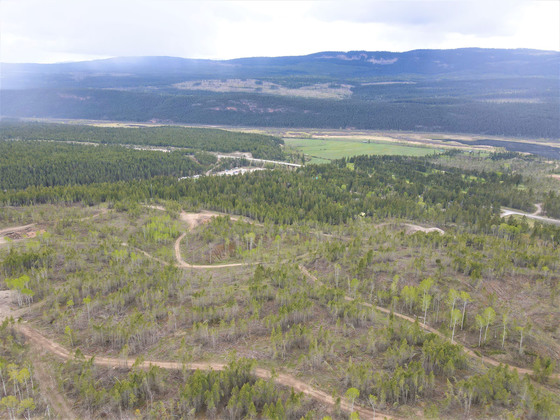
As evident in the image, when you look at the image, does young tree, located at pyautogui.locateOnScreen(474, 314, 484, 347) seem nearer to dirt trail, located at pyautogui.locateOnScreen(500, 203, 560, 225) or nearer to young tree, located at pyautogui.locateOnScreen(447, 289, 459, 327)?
young tree, located at pyautogui.locateOnScreen(447, 289, 459, 327)

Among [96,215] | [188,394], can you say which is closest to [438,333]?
[188,394]

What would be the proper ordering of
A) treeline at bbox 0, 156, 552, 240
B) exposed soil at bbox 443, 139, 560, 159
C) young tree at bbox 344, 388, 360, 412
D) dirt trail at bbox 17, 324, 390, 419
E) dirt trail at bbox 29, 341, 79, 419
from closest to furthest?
1. young tree at bbox 344, 388, 360, 412
2. dirt trail at bbox 29, 341, 79, 419
3. dirt trail at bbox 17, 324, 390, 419
4. treeline at bbox 0, 156, 552, 240
5. exposed soil at bbox 443, 139, 560, 159

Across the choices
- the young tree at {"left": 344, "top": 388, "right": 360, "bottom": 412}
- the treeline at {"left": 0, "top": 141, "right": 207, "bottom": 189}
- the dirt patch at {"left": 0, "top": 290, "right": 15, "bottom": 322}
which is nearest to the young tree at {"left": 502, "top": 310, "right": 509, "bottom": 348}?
the young tree at {"left": 344, "top": 388, "right": 360, "bottom": 412}

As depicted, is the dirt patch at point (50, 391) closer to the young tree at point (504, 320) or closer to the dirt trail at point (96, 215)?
the young tree at point (504, 320)

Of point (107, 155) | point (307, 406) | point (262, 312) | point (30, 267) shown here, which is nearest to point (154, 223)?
point (30, 267)

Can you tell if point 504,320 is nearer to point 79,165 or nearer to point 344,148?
point 79,165

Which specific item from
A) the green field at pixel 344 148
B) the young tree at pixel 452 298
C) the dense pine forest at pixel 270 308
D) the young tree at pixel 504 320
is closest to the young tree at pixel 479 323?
the dense pine forest at pixel 270 308
